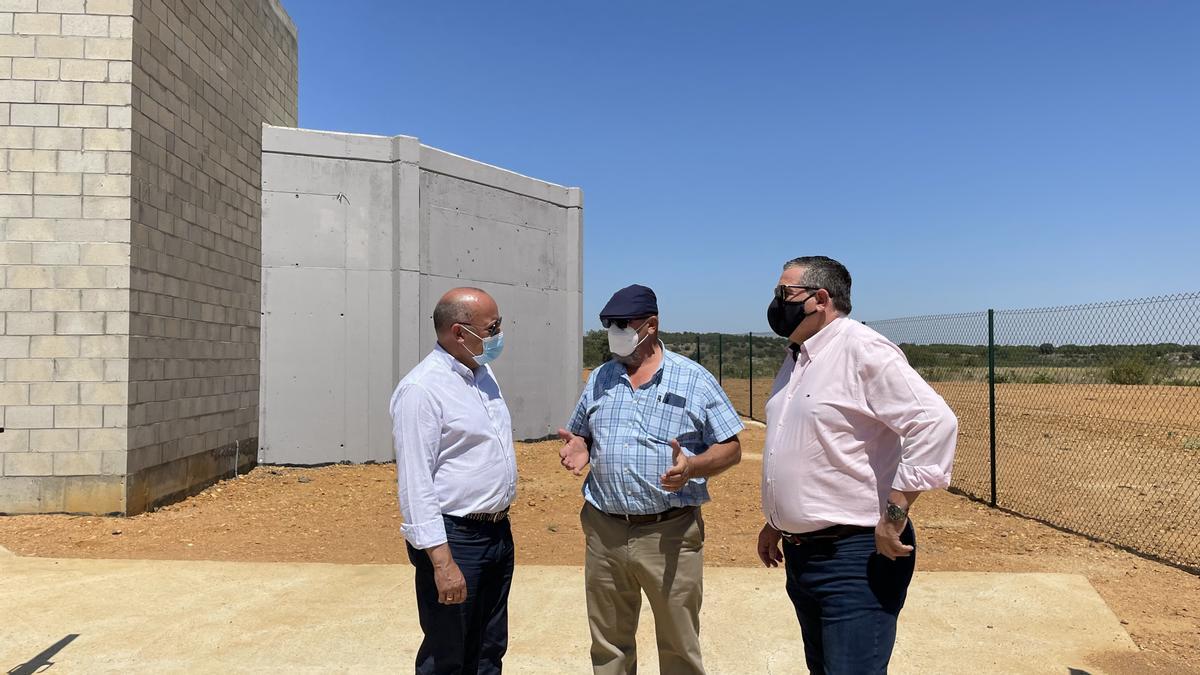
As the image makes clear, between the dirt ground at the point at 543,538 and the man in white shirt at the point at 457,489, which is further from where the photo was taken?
the dirt ground at the point at 543,538

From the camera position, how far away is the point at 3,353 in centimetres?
721

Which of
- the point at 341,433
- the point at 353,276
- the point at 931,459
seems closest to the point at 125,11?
the point at 353,276

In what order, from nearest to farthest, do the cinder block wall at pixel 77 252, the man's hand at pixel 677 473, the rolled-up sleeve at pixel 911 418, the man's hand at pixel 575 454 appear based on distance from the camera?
the rolled-up sleeve at pixel 911 418 < the man's hand at pixel 677 473 < the man's hand at pixel 575 454 < the cinder block wall at pixel 77 252

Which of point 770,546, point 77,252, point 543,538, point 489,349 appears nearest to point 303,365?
point 77,252

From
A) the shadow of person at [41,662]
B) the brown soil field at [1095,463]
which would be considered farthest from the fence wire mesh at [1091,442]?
the shadow of person at [41,662]

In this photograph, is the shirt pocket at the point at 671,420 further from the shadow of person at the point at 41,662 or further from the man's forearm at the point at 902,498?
the shadow of person at the point at 41,662

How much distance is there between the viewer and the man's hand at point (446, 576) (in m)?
2.67

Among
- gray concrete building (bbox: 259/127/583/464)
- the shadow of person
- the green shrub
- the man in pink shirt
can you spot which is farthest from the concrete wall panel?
the green shrub

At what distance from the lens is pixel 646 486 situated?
3043 mm

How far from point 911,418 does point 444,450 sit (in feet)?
5.24

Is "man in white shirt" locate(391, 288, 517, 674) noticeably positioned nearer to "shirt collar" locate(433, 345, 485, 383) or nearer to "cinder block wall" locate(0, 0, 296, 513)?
"shirt collar" locate(433, 345, 485, 383)

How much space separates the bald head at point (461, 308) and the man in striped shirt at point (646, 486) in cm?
51

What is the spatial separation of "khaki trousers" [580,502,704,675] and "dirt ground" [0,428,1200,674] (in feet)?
8.20

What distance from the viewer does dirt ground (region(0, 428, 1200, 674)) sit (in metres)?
5.16
